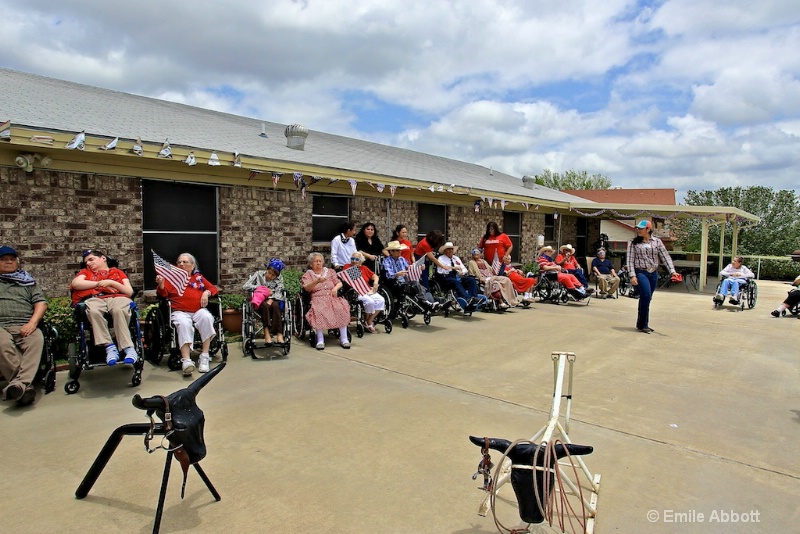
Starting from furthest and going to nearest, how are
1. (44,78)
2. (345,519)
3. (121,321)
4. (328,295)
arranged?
(44,78) → (328,295) → (121,321) → (345,519)

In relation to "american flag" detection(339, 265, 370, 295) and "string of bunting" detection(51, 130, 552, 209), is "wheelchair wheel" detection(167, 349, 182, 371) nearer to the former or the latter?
"string of bunting" detection(51, 130, 552, 209)

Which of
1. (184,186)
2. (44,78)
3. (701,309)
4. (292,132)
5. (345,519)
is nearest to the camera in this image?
(345,519)

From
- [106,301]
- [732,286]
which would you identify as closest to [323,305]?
[106,301]

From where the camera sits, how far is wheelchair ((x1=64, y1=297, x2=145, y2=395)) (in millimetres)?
4738

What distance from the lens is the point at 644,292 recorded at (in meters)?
8.20

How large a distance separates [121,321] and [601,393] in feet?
14.7

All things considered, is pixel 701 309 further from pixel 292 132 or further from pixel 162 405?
pixel 162 405

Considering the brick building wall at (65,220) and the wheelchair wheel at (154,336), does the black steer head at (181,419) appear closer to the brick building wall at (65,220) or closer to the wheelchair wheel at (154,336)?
the wheelchair wheel at (154,336)

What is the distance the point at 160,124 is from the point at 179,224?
5.67 ft

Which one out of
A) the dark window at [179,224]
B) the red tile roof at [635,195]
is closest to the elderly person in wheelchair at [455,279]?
the dark window at [179,224]

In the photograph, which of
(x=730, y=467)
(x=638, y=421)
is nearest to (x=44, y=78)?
(x=638, y=421)

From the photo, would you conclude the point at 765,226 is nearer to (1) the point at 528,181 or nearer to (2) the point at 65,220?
(1) the point at 528,181

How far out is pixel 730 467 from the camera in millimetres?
3447

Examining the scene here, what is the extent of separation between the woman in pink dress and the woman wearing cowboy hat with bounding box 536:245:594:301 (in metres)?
5.93
